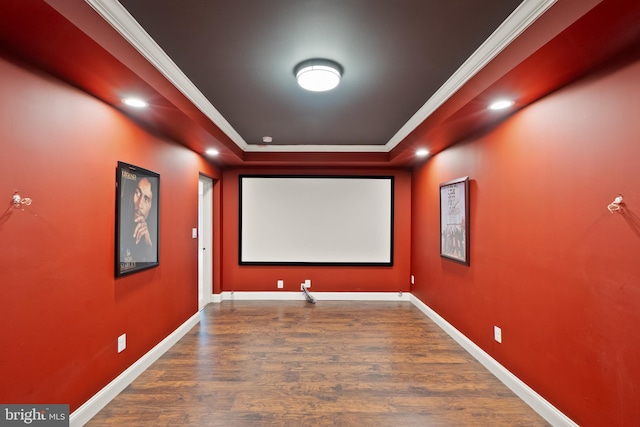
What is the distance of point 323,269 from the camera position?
4852mm

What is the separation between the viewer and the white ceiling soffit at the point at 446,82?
4.65 feet

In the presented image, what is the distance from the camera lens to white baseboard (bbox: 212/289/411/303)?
4797mm

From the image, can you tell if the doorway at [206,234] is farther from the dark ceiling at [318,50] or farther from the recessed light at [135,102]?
the recessed light at [135,102]

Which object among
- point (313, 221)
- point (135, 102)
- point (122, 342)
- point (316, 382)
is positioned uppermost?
point (135, 102)

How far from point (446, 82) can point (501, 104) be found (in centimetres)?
44

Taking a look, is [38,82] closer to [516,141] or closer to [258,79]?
[258,79]

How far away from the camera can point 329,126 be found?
339cm

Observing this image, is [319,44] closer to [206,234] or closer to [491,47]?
[491,47]

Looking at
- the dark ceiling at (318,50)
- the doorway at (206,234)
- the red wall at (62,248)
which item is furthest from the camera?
the doorway at (206,234)

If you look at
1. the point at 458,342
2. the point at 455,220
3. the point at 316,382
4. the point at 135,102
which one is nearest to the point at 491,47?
the point at 455,220

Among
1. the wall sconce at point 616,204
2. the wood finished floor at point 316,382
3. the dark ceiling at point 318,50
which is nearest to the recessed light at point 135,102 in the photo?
the dark ceiling at point 318,50

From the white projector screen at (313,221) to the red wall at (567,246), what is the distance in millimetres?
2084

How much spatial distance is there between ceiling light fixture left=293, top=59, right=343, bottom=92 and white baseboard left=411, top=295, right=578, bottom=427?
8.83ft

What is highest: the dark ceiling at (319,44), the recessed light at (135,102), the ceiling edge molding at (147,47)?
the dark ceiling at (319,44)
